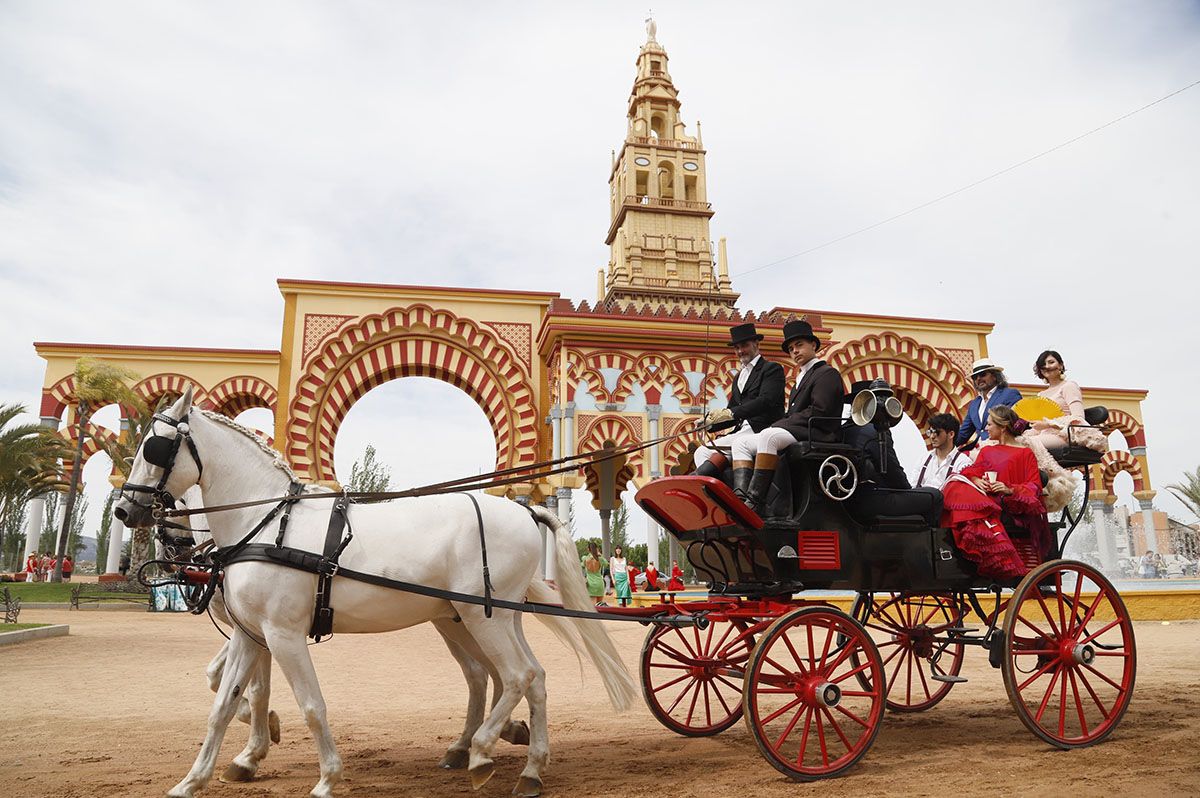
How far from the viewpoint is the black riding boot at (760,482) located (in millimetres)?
4812

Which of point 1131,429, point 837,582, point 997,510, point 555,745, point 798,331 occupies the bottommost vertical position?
point 555,745

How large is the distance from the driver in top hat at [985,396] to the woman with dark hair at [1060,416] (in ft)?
0.84

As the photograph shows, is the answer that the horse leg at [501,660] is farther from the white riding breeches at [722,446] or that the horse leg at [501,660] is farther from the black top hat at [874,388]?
the black top hat at [874,388]

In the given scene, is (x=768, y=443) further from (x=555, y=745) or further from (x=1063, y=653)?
(x=555, y=745)

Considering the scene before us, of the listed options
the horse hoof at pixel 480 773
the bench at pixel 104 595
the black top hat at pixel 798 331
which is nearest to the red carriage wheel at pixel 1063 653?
the black top hat at pixel 798 331

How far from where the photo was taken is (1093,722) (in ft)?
18.0

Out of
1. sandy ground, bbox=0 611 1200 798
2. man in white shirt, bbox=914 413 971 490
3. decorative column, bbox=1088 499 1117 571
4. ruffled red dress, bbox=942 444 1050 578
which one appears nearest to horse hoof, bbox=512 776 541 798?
sandy ground, bbox=0 611 1200 798

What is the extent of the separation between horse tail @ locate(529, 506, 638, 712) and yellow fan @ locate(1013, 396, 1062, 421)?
10.9 ft

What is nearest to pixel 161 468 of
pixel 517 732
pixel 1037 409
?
pixel 517 732

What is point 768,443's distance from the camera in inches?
190

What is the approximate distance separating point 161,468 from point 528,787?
250 centimetres

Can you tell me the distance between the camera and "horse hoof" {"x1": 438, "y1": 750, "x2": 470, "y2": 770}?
4820mm

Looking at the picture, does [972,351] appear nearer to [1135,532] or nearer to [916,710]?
[1135,532]

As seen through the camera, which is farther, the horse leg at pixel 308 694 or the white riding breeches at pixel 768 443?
the white riding breeches at pixel 768 443
